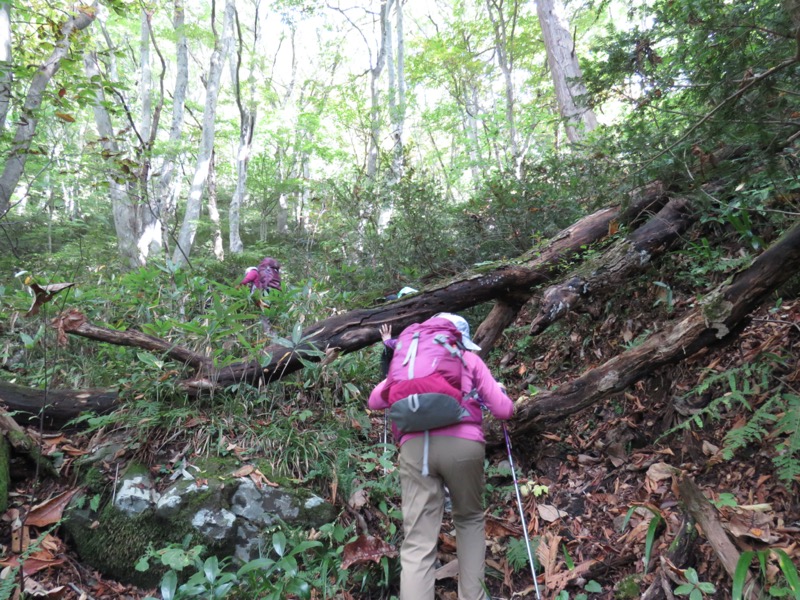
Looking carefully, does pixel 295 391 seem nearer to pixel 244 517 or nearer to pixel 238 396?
pixel 238 396

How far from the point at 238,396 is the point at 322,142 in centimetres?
1676

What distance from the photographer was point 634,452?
13.1ft

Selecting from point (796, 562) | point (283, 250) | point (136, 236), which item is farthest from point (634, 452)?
point (136, 236)

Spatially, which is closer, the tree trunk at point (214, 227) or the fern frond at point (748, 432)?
the fern frond at point (748, 432)

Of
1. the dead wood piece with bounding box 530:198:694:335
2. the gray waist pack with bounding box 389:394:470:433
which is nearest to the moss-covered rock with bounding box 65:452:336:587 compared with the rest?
the gray waist pack with bounding box 389:394:470:433

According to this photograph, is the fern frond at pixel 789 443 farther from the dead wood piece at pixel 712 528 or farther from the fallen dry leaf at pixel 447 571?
the fallen dry leaf at pixel 447 571

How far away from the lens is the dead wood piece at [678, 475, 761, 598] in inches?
99.6

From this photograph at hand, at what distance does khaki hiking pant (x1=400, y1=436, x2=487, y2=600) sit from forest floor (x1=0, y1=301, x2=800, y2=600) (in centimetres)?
46

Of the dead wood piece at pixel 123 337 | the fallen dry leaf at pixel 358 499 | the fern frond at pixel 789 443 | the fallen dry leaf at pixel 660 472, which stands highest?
the dead wood piece at pixel 123 337

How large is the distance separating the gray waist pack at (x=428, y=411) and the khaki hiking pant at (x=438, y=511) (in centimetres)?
18

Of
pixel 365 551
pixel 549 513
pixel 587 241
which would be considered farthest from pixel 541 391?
pixel 587 241

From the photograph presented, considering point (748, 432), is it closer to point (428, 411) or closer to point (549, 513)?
point (549, 513)

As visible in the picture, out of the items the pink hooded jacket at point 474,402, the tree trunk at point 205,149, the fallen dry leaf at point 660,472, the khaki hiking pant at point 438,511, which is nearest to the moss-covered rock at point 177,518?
the khaki hiking pant at point 438,511

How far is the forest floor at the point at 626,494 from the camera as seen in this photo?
2.91 m
